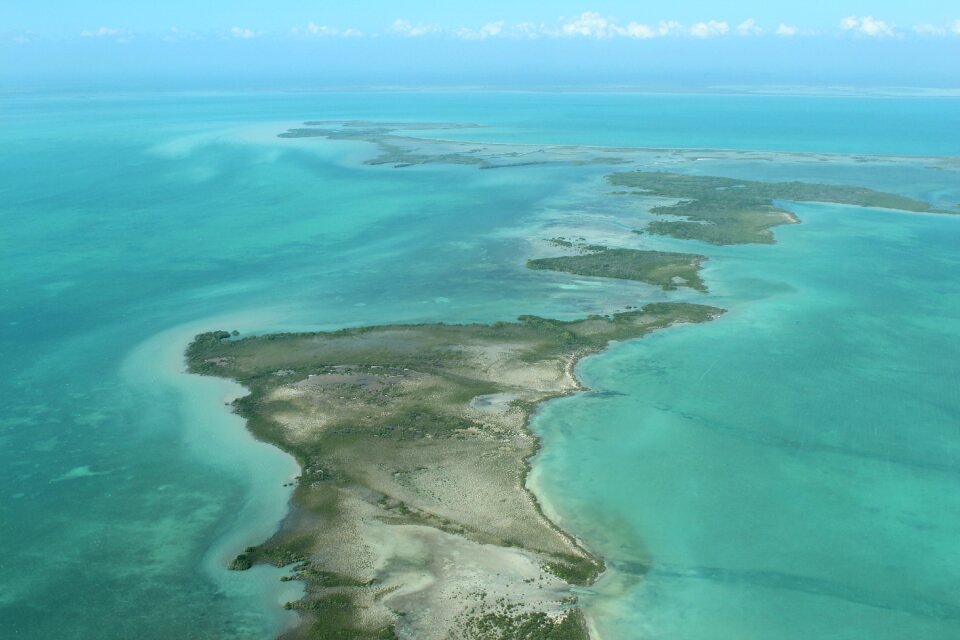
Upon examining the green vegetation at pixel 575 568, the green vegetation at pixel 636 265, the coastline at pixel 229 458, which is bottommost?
the coastline at pixel 229 458

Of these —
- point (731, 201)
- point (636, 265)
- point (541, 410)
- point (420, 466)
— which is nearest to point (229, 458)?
point (420, 466)

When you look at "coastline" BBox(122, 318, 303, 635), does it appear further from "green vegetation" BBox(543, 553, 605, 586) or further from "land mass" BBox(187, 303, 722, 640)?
"green vegetation" BBox(543, 553, 605, 586)

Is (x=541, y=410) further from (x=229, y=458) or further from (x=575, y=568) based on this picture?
(x=229, y=458)

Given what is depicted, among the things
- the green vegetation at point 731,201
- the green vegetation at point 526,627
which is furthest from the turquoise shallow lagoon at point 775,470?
the green vegetation at point 731,201

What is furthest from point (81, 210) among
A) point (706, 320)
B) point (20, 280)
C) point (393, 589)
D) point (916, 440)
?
point (916, 440)

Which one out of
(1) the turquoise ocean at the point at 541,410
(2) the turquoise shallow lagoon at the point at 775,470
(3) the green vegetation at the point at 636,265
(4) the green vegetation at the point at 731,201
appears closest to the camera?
(2) the turquoise shallow lagoon at the point at 775,470

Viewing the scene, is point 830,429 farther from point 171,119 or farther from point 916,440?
point 171,119

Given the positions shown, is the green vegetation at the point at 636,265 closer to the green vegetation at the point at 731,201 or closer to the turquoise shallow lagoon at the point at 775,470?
the turquoise shallow lagoon at the point at 775,470
